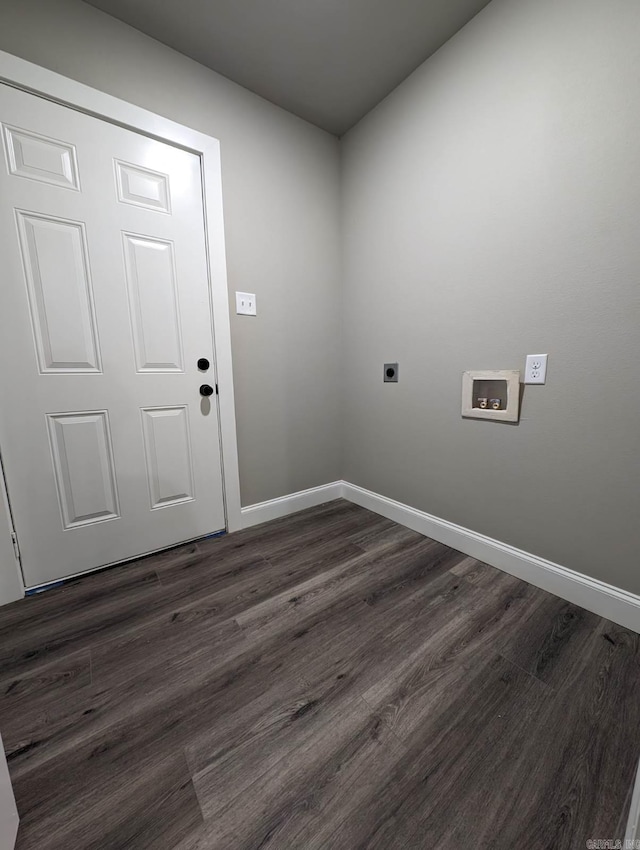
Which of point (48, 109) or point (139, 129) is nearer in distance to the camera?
point (48, 109)

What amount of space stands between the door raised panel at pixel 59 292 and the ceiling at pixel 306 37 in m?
0.93

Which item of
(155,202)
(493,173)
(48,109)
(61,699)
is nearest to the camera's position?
(61,699)

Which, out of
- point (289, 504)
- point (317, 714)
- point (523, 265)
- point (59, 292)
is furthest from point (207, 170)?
point (317, 714)

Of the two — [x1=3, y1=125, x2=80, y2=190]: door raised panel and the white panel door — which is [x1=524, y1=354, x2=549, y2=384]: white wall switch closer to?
the white panel door

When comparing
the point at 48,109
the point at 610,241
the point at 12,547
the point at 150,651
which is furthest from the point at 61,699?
the point at 610,241

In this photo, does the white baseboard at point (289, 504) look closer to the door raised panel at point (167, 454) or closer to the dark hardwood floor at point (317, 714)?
the door raised panel at point (167, 454)

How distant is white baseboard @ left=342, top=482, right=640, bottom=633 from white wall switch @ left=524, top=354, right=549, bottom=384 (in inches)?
30.3

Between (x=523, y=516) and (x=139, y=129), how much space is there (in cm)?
247

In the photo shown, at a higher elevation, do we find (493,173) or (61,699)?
(493,173)

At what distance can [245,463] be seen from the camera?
1.98m

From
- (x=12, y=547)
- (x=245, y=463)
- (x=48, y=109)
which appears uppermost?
(x=48, y=109)

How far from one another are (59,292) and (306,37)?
5.27 ft

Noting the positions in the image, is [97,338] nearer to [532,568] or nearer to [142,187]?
[142,187]

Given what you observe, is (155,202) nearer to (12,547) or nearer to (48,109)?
(48,109)
